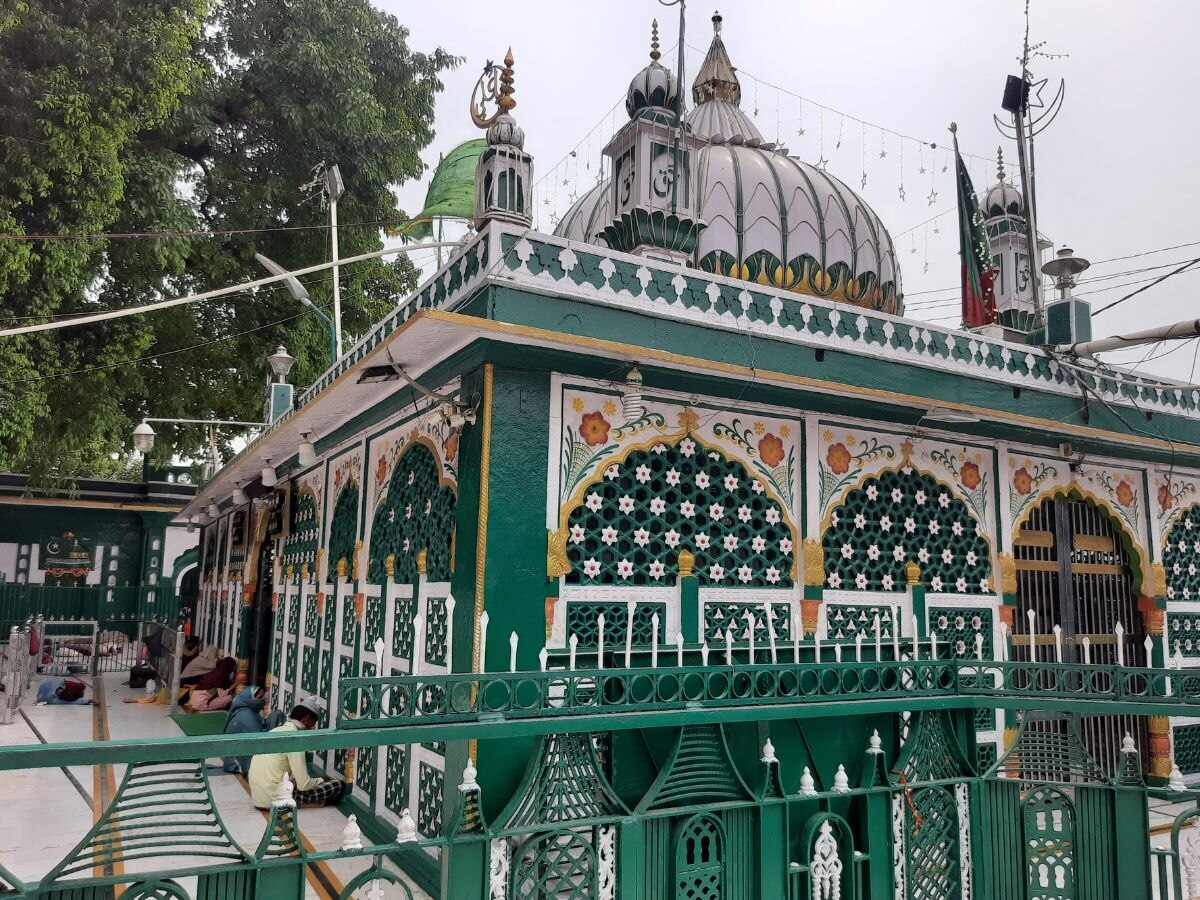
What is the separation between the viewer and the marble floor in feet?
19.6

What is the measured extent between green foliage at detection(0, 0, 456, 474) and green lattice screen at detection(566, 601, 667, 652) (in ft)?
34.0

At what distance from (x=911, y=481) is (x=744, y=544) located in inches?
71.5

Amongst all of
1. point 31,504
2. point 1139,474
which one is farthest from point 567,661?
point 31,504

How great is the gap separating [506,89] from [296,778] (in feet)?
18.5

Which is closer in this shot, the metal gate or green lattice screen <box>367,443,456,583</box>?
green lattice screen <box>367,443,456,583</box>

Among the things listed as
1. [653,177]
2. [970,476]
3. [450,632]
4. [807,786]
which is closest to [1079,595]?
[970,476]

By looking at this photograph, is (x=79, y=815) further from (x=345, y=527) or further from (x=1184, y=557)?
(x=1184, y=557)

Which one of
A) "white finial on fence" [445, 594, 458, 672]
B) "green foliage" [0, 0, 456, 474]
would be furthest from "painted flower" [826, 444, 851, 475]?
"green foliage" [0, 0, 456, 474]

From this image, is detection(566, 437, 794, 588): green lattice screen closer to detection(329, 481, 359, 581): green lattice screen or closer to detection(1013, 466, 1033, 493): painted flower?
detection(1013, 466, 1033, 493): painted flower

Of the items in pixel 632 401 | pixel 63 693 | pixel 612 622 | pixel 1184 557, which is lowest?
pixel 63 693

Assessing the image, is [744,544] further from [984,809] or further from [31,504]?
[31,504]

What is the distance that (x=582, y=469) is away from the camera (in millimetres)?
5719

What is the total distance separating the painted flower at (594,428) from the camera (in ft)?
19.0

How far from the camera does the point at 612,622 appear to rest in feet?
18.8
